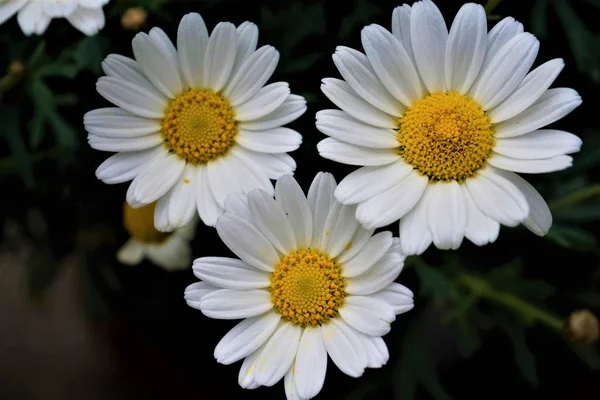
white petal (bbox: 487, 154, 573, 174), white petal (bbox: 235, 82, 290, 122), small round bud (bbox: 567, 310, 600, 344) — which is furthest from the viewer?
small round bud (bbox: 567, 310, 600, 344)

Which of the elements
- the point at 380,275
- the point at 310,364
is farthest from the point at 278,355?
the point at 380,275

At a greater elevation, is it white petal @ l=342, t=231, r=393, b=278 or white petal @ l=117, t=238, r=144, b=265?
white petal @ l=342, t=231, r=393, b=278

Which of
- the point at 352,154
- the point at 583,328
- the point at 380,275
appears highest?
the point at 352,154

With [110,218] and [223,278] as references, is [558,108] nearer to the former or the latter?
[223,278]

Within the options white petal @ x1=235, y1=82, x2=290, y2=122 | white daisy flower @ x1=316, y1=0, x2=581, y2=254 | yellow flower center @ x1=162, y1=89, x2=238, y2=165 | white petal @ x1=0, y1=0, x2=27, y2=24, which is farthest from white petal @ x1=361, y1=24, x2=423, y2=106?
white petal @ x1=0, y1=0, x2=27, y2=24

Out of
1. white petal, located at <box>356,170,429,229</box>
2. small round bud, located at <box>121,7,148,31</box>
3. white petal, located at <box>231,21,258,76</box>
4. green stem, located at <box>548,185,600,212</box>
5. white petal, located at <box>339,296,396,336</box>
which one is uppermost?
small round bud, located at <box>121,7,148,31</box>

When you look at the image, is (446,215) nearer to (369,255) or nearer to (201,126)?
(369,255)

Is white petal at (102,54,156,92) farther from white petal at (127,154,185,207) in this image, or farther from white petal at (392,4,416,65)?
white petal at (392,4,416,65)
